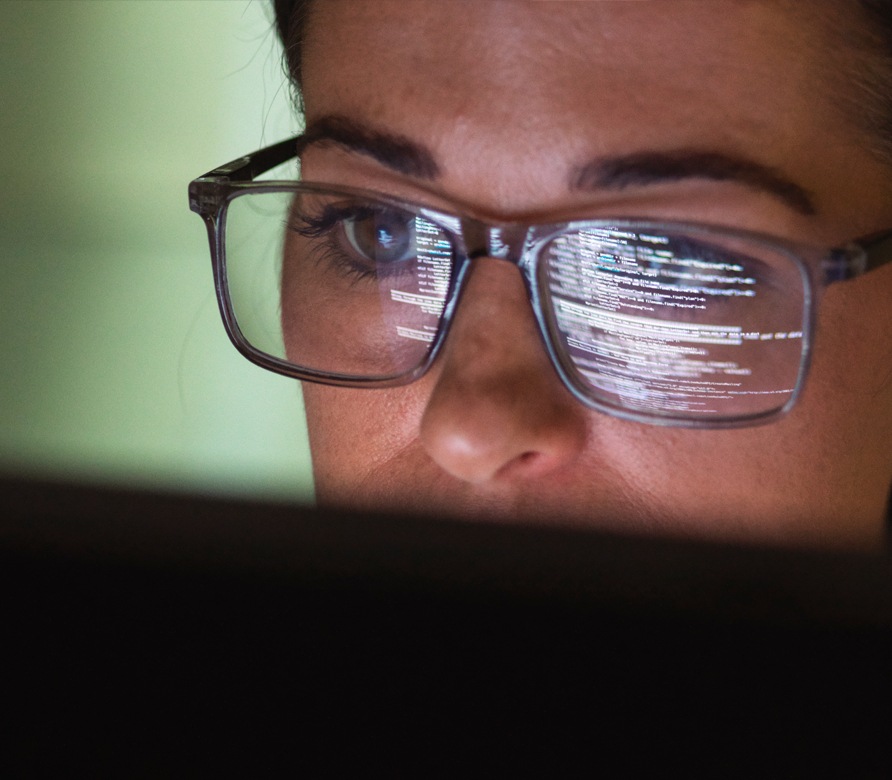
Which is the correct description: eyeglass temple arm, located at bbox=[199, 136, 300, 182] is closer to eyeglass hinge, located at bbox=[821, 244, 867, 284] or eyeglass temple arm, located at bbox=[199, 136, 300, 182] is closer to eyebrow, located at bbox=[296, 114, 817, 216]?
eyebrow, located at bbox=[296, 114, 817, 216]

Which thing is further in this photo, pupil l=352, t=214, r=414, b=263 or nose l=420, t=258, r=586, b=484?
pupil l=352, t=214, r=414, b=263

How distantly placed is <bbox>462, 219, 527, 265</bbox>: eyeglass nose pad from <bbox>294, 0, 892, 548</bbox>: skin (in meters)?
0.01

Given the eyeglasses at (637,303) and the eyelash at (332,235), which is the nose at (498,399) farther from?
the eyelash at (332,235)

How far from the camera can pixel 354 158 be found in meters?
0.86

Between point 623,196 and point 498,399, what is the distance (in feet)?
0.61

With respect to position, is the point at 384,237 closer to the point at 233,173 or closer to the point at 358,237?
the point at 358,237

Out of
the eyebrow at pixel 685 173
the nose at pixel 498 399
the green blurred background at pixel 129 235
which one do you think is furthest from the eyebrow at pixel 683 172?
the green blurred background at pixel 129 235

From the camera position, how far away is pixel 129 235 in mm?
1988

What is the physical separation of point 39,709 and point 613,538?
14cm

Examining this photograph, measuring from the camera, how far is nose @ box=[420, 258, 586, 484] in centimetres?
75

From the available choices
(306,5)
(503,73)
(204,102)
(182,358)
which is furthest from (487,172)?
(182,358)

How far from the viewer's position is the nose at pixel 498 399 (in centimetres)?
75

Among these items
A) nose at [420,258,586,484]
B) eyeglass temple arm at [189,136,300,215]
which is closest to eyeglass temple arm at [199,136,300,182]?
eyeglass temple arm at [189,136,300,215]

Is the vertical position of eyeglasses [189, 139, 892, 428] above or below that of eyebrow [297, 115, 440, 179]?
below
